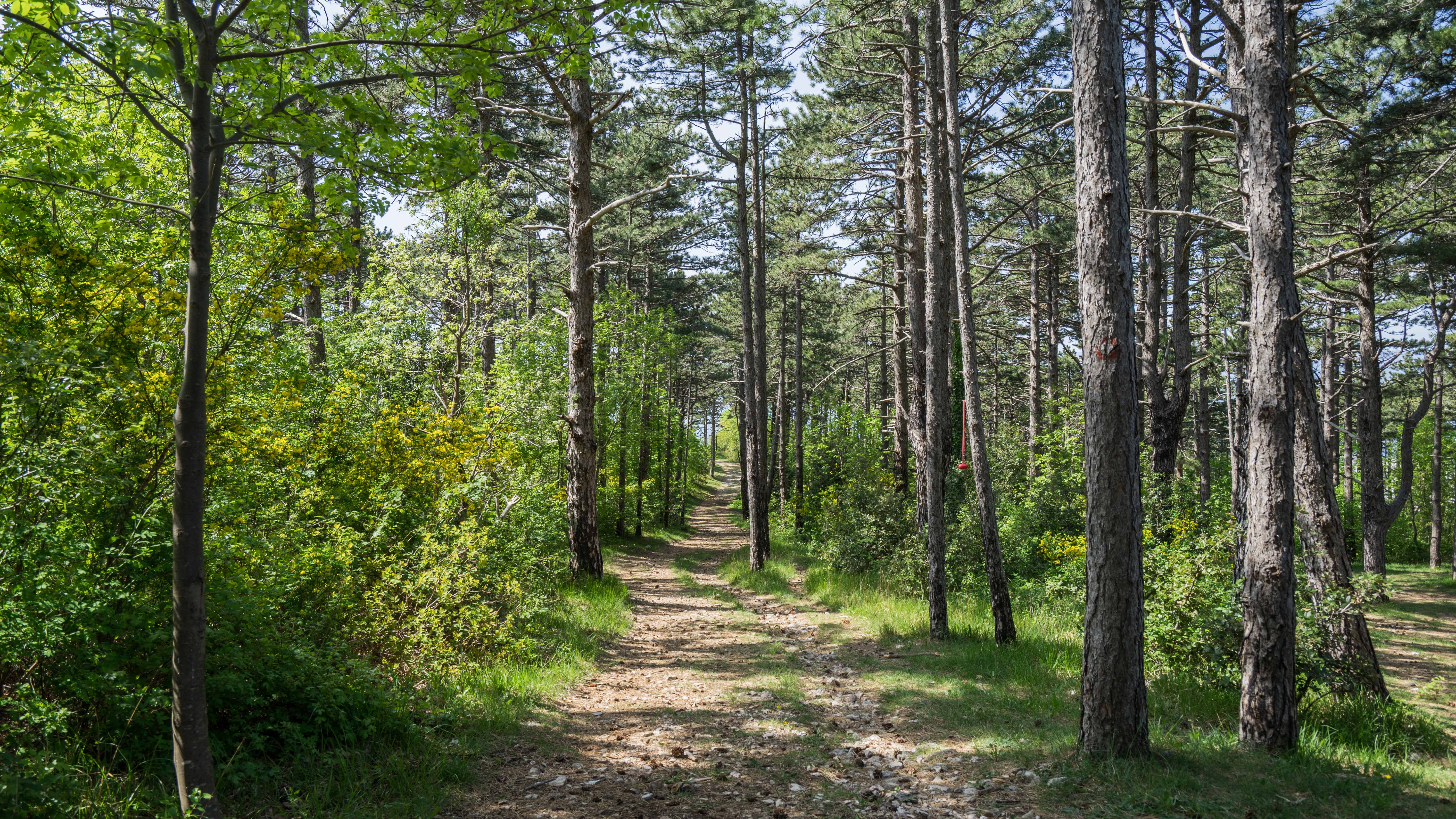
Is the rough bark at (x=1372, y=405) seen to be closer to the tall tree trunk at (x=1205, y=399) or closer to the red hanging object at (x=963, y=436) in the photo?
the tall tree trunk at (x=1205, y=399)

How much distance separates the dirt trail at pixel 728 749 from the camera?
4.50 m

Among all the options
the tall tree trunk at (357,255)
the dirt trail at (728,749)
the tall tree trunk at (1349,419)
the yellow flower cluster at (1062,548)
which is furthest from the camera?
the tall tree trunk at (1349,419)

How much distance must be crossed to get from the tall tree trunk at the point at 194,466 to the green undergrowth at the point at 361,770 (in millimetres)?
462

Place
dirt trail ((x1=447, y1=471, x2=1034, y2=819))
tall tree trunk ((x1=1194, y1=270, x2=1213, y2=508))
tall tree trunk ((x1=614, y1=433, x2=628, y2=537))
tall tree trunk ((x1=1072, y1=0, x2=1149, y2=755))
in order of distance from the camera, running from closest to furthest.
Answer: dirt trail ((x1=447, y1=471, x2=1034, y2=819)) → tall tree trunk ((x1=1072, y1=0, x2=1149, y2=755)) → tall tree trunk ((x1=1194, y1=270, x2=1213, y2=508)) → tall tree trunk ((x1=614, y1=433, x2=628, y2=537))

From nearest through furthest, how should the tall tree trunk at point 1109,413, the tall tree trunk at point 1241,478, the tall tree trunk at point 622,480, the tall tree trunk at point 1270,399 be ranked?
the tall tree trunk at point 1109,413 → the tall tree trunk at point 1270,399 → the tall tree trunk at point 1241,478 → the tall tree trunk at point 622,480

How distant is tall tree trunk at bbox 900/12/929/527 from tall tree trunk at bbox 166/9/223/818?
11317 millimetres

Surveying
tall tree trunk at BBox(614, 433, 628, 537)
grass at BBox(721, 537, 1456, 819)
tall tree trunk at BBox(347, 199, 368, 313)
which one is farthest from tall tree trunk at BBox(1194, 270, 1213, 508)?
tall tree trunk at BBox(614, 433, 628, 537)

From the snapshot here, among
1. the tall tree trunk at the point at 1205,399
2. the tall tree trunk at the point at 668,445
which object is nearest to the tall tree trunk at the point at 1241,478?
the tall tree trunk at the point at 1205,399

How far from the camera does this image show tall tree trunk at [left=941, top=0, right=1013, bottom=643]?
8453 mm

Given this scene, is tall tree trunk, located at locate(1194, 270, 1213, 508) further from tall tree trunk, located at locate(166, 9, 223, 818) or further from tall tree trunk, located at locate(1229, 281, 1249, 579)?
tall tree trunk, located at locate(166, 9, 223, 818)

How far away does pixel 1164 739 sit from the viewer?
17.2 feet

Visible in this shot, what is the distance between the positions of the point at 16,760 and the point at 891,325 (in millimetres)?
32377

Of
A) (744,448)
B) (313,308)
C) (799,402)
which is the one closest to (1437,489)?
(799,402)

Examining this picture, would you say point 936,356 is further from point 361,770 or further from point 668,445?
point 668,445
